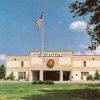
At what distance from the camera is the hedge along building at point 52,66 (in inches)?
3962

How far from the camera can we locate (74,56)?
339ft

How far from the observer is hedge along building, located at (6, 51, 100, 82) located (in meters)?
101

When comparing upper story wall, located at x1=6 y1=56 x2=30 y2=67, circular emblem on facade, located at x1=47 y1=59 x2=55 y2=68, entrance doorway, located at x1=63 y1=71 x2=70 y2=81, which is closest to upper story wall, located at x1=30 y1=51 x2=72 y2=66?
circular emblem on facade, located at x1=47 y1=59 x2=55 y2=68

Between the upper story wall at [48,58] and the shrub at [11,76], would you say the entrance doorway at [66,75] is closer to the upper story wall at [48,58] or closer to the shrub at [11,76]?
the upper story wall at [48,58]

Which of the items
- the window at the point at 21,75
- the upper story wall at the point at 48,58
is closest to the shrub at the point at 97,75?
the upper story wall at the point at 48,58

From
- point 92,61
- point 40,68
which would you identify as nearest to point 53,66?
point 40,68

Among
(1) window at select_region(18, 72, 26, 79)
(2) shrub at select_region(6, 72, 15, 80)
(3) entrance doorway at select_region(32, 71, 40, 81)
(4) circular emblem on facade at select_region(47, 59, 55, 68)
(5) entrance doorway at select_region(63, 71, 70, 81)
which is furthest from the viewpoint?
(1) window at select_region(18, 72, 26, 79)

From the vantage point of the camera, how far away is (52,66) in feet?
329

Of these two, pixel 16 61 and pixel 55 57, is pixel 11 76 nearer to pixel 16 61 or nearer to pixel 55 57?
pixel 16 61

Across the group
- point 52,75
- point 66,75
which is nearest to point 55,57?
point 66,75

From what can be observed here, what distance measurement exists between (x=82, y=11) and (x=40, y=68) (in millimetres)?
70949

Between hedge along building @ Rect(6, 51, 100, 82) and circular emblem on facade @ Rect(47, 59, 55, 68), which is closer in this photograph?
circular emblem on facade @ Rect(47, 59, 55, 68)

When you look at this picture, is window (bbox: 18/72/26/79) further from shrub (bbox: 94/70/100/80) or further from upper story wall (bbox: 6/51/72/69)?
shrub (bbox: 94/70/100/80)

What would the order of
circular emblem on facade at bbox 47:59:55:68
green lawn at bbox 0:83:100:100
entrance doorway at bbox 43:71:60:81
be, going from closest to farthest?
green lawn at bbox 0:83:100:100 → circular emblem on facade at bbox 47:59:55:68 → entrance doorway at bbox 43:71:60:81
